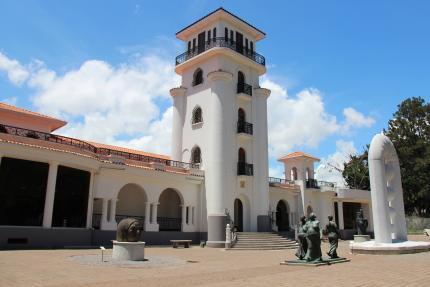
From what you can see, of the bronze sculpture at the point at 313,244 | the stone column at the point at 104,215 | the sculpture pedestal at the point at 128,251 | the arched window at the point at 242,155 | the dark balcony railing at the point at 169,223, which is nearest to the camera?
the bronze sculpture at the point at 313,244

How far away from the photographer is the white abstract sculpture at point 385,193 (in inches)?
768

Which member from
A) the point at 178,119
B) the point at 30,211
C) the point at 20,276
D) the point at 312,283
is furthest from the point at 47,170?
the point at 312,283

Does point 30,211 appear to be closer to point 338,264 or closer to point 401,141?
point 338,264

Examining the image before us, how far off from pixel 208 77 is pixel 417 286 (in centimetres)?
2319

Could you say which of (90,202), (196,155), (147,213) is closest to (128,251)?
(90,202)

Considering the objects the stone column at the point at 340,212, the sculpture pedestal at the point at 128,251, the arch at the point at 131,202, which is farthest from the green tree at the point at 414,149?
the sculpture pedestal at the point at 128,251

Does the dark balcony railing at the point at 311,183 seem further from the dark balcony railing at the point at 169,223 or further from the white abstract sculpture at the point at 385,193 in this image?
the white abstract sculpture at the point at 385,193

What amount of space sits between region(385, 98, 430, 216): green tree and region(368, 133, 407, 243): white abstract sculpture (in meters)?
31.3

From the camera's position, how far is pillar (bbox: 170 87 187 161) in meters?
32.3

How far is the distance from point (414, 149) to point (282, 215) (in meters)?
24.3

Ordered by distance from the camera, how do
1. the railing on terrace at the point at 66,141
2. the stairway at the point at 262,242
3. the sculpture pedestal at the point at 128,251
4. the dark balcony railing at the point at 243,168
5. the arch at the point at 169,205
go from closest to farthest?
1. the sculpture pedestal at the point at 128,251
2. the railing on terrace at the point at 66,141
3. the stairway at the point at 262,242
4. the dark balcony railing at the point at 243,168
5. the arch at the point at 169,205

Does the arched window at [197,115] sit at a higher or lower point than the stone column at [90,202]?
higher

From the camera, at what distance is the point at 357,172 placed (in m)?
54.2

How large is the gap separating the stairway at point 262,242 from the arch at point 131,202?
7.03m
